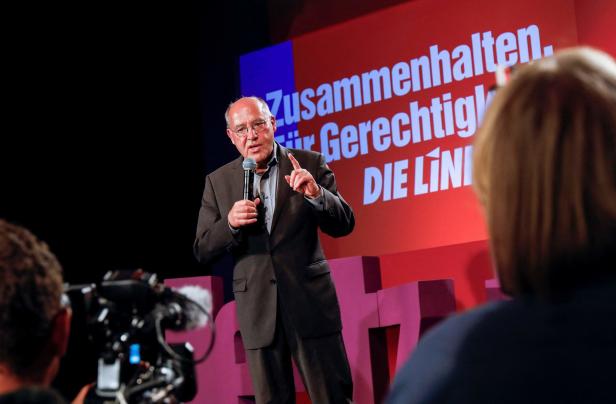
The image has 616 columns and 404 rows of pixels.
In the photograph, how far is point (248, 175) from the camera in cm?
308

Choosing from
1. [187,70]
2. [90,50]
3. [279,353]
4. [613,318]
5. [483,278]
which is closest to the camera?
[613,318]

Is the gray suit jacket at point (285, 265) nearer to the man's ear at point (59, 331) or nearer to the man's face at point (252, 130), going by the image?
the man's face at point (252, 130)

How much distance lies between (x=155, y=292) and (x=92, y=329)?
0.50 feet

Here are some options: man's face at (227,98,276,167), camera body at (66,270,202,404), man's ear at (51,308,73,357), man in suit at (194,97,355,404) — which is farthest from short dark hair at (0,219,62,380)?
man's face at (227,98,276,167)

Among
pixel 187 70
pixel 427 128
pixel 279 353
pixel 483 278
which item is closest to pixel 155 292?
pixel 279 353

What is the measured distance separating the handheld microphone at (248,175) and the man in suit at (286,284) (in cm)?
5

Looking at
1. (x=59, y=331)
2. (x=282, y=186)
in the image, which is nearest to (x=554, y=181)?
(x=59, y=331)

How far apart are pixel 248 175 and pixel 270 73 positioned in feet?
8.39

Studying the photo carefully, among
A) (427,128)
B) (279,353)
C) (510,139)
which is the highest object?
(427,128)

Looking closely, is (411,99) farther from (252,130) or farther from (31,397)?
(31,397)

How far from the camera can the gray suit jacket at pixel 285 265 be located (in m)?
3.13

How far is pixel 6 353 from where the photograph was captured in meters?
1.15

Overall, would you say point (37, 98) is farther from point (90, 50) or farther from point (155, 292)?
point (155, 292)

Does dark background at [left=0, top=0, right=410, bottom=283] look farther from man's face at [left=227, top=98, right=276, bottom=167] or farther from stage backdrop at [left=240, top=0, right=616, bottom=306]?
man's face at [left=227, top=98, right=276, bottom=167]
